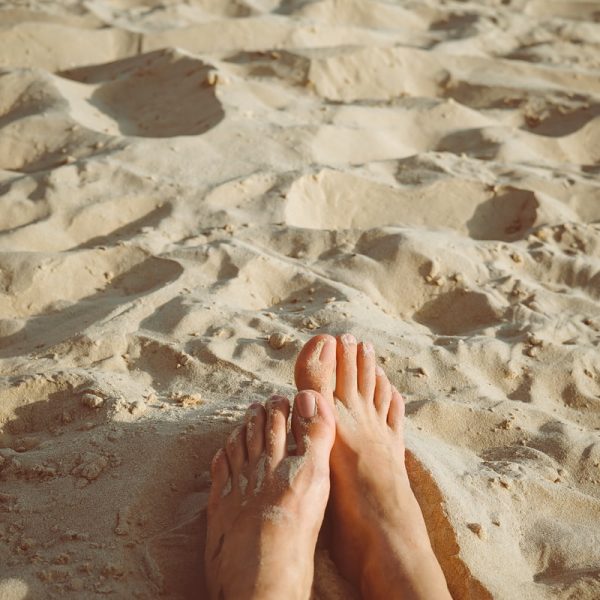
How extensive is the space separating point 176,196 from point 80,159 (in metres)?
0.41

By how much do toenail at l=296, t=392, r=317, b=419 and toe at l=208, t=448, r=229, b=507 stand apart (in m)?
0.20

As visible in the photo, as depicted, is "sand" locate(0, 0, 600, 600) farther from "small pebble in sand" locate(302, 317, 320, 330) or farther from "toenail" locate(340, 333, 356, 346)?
"toenail" locate(340, 333, 356, 346)

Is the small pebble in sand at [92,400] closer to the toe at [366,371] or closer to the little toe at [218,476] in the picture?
the little toe at [218,476]

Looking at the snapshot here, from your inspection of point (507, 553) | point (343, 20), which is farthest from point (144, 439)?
Answer: point (343, 20)

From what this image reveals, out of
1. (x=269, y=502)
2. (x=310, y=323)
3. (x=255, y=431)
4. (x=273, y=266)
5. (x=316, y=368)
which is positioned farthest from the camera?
(x=273, y=266)

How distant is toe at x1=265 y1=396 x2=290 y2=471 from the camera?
1.62 meters

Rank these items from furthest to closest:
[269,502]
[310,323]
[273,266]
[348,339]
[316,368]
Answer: [273,266] < [310,323] < [348,339] < [316,368] < [269,502]

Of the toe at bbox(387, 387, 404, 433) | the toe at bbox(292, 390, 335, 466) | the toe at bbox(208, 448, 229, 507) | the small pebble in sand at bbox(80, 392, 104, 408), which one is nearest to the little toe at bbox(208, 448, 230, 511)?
the toe at bbox(208, 448, 229, 507)

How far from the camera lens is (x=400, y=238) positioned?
2420 millimetres

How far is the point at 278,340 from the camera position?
1.95m

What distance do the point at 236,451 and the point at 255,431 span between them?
6 cm

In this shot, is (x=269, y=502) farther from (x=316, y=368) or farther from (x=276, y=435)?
(x=316, y=368)

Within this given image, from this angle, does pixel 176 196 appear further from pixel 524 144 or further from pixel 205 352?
pixel 524 144

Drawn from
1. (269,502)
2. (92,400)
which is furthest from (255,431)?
(92,400)
